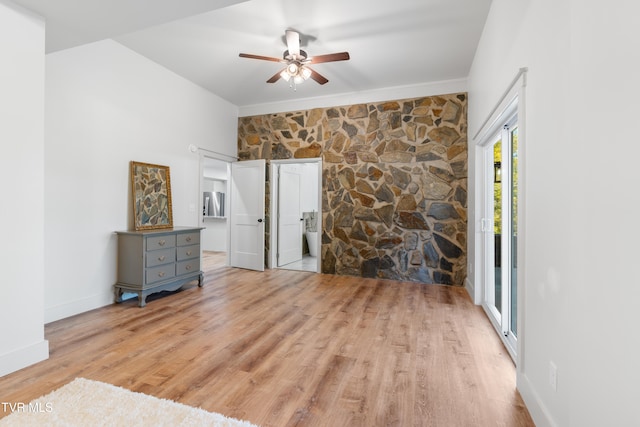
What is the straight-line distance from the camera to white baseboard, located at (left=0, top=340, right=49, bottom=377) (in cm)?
206

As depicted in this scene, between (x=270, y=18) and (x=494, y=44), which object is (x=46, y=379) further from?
(x=494, y=44)

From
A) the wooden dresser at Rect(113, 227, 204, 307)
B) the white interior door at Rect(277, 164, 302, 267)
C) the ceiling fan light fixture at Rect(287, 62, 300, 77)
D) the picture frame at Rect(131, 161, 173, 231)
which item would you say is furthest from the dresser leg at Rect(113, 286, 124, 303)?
the ceiling fan light fixture at Rect(287, 62, 300, 77)

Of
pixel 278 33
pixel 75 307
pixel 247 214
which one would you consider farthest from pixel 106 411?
pixel 247 214

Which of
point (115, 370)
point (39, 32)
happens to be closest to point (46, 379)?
point (115, 370)

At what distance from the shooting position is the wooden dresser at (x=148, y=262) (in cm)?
351

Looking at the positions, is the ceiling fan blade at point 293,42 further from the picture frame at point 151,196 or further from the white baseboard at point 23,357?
the white baseboard at point 23,357

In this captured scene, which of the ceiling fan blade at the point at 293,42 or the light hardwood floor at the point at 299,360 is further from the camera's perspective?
the ceiling fan blade at the point at 293,42

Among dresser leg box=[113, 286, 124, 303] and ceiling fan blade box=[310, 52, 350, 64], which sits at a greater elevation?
ceiling fan blade box=[310, 52, 350, 64]

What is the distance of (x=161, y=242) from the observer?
3.72m

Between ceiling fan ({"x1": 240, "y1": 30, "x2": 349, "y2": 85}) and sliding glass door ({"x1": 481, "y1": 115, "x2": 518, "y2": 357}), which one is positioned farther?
ceiling fan ({"x1": 240, "y1": 30, "x2": 349, "y2": 85})

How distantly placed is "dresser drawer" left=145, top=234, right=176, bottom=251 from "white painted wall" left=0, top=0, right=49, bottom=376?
4.16ft

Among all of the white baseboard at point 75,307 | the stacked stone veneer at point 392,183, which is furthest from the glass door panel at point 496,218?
the white baseboard at point 75,307

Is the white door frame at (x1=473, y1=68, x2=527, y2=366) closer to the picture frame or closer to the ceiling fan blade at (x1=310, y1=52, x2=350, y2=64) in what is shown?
the ceiling fan blade at (x1=310, y1=52, x2=350, y2=64)

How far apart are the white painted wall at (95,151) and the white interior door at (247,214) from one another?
1.38 meters
